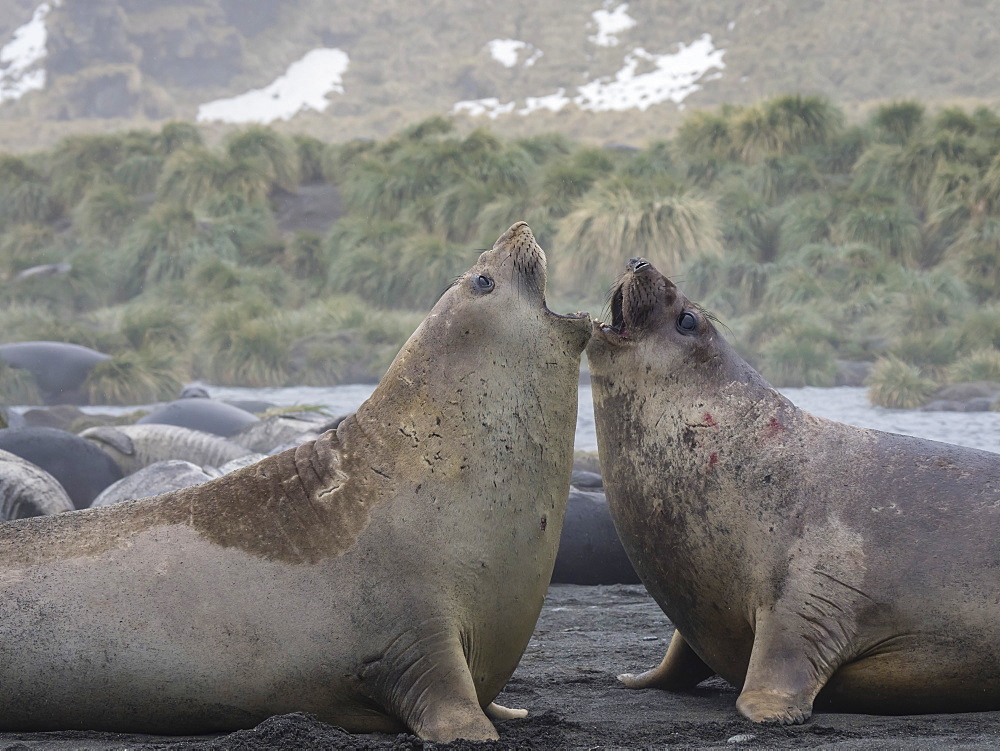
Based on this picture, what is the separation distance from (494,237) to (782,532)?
52.4 feet

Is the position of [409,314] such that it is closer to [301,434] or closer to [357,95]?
[301,434]

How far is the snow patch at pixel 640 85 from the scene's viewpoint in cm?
5759

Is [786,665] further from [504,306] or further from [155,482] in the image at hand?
[155,482]

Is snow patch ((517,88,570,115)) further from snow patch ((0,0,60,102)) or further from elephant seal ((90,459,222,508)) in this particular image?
elephant seal ((90,459,222,508))

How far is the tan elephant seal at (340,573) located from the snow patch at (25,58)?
70123 mm

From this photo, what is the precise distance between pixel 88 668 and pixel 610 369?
172 centimetres

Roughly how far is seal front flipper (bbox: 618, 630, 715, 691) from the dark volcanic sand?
0.05 m

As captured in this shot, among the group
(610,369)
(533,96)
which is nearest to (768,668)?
(610,369)

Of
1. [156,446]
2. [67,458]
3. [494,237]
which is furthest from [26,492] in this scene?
[494,237]

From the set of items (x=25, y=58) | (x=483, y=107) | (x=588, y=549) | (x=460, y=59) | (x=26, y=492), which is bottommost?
(x=588, y=549)

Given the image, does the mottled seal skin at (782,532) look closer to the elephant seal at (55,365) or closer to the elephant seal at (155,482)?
the elephant seal at (155,482)

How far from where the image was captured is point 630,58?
63656 mm

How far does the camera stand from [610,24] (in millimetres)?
68188

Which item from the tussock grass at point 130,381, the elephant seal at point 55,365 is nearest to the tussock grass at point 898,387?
the tussock grass at point 130,381
